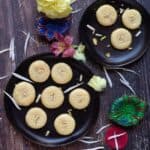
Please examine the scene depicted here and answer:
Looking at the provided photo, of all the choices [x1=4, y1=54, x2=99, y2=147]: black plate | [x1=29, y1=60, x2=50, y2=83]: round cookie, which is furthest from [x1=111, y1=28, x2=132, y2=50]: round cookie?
[x1=29, y1=60, x2=50, y2=83]: round cookie

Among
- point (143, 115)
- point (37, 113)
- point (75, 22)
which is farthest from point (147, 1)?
point (37, 113)

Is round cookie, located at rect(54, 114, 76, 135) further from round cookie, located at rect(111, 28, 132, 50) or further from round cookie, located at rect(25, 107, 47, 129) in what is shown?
round cookie, located at rect(111, 28, 132, 50)

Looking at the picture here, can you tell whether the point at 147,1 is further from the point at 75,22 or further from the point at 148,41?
the point at 75,22

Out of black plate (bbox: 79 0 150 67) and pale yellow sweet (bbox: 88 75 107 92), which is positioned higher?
black plate (bbox: 79 0 150 67)

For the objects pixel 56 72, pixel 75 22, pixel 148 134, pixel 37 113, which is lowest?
pixel 148 134

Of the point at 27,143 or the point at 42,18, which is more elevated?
the point at 42,18
